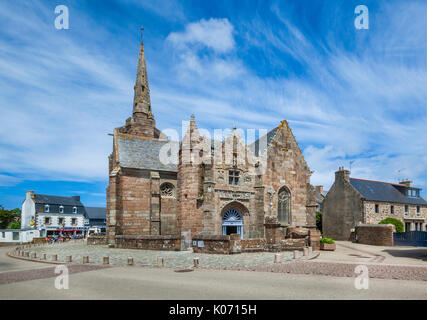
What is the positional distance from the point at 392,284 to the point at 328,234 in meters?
29.1

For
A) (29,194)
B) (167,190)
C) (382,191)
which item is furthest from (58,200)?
(382,191)

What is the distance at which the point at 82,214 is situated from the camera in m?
52.7

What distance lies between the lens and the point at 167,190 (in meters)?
28.4

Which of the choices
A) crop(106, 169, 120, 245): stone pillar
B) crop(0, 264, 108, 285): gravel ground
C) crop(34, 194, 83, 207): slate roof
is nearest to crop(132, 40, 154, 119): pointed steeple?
crop(106, 169, 120, 245): stone pillar

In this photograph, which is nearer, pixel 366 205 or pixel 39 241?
pixel 366 205

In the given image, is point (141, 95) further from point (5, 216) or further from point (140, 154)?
point (5, 216)

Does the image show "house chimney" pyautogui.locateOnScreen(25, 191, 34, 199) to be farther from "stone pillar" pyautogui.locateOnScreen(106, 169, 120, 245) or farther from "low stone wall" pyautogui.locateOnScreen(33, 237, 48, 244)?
"stone pillar" pyautogui.locateOnScreen(106, 169, 120, 245)

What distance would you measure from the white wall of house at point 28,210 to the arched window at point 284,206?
39.5m

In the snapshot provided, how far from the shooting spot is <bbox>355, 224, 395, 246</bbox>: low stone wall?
2575cm

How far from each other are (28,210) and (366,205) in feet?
159

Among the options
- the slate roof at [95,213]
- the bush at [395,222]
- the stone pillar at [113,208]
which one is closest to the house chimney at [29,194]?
the slate roof at [95,213]
